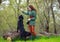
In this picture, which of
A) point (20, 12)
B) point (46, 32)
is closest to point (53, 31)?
point (46, 32)

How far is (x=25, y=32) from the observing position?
6168 mm

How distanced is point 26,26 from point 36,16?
0.19m

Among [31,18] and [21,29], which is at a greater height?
[31,18]

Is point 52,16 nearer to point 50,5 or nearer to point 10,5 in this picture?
point 50,5

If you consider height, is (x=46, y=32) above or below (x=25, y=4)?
below

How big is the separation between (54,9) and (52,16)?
10 centimetres

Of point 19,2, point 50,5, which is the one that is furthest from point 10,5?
point 50,5

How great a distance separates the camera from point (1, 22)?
6184mm

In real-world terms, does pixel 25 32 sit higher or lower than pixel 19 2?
lower

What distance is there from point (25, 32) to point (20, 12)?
0.27 meters

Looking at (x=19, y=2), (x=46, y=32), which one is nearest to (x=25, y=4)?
(x=19, y=2)

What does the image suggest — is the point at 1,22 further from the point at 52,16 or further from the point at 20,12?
the point at 52,16

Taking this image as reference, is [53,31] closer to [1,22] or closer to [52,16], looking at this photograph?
[52,16]

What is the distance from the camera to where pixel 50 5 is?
6.20 metres
